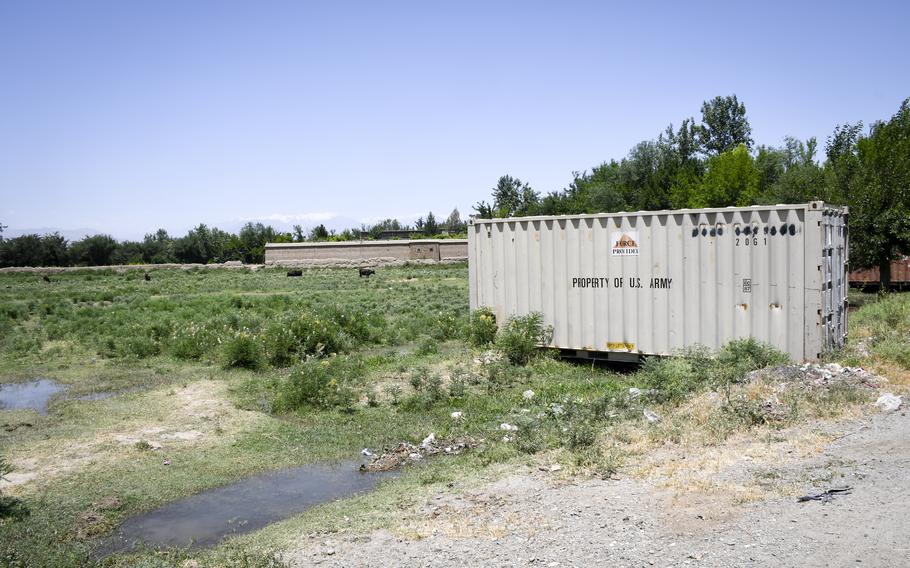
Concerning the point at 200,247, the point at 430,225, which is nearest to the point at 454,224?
the point at 430,225

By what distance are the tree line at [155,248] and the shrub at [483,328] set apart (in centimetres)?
6033

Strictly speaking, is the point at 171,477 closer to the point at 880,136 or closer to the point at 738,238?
the point at 738,238

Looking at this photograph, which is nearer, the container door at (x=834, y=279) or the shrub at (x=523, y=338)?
the container door at (x=834, y=279)

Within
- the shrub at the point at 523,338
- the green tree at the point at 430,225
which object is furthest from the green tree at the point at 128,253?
the shrub at the point at 523,338

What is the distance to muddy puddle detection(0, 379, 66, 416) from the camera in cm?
1343

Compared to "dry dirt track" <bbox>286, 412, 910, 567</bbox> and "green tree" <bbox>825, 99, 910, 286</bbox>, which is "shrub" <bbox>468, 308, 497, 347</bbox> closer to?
"dry dirt track" <bbox>286, 412, 910, 567</bbox>

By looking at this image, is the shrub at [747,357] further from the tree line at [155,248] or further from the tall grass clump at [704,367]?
the tree line at [155,248]

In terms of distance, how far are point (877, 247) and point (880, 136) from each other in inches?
297

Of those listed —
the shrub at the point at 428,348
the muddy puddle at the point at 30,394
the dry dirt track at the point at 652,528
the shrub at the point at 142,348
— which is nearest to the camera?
the dry dirt track at the point at 652,528

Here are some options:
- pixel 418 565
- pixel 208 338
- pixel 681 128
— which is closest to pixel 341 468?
pixel 418 565

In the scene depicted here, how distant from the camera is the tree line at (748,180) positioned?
21969 mm

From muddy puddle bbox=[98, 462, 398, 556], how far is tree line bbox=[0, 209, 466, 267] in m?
67.6

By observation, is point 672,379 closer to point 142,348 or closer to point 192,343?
point 192,343

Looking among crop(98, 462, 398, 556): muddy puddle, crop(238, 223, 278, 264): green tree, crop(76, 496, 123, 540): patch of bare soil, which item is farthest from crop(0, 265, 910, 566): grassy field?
crop(238, 223, 278, 264): green tree
